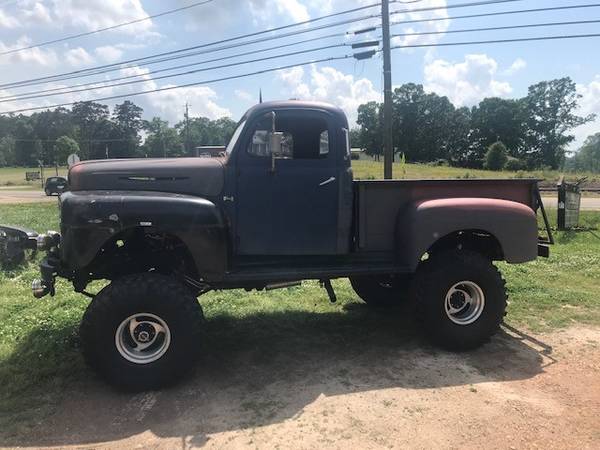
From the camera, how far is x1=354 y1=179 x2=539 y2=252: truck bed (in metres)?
4.99

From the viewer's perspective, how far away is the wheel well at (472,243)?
208 inches

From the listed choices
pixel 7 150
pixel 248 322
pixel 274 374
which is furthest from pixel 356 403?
pixel 7 150

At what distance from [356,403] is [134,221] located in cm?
220

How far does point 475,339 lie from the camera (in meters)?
5.09

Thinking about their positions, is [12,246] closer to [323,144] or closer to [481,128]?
[323,144]

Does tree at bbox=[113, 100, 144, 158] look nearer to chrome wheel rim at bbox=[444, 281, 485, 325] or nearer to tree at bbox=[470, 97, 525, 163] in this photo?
tree at bbox=[470, 97, 525, 163]

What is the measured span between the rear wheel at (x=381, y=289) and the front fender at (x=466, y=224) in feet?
3.80

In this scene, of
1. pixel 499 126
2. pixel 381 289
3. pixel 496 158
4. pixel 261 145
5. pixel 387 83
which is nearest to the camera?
pixel 261 145

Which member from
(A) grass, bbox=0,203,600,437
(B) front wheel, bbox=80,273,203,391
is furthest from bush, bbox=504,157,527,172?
(B) front wheel, bbox=80,273,203,391

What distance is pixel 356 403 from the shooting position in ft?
13.3

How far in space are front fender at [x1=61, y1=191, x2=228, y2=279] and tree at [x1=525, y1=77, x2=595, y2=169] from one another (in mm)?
89790

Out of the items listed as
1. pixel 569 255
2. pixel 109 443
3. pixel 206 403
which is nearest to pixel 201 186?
pixel 206 403

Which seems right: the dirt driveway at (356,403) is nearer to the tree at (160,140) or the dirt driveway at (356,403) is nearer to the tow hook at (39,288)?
the tow hook at (39,288)

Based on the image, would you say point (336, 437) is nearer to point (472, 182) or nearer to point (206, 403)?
point (206, 403)
